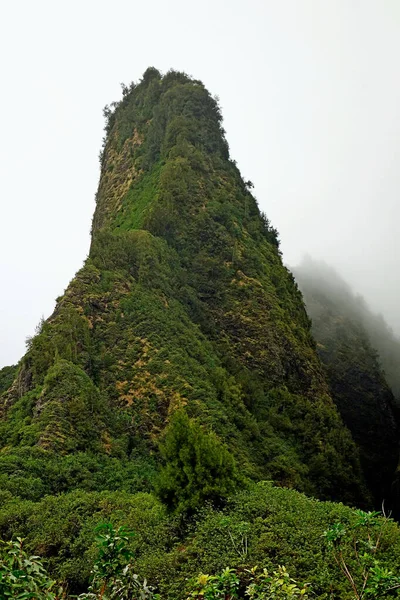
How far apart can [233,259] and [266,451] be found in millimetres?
16716

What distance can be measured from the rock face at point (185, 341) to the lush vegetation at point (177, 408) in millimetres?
129

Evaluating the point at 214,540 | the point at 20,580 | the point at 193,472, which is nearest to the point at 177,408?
the point at 193,472

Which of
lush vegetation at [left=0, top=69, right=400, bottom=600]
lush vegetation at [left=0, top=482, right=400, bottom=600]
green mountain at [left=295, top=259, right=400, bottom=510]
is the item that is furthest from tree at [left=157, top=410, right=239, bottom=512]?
green mountain at [left=295, top=259, right=400, bottom=510]

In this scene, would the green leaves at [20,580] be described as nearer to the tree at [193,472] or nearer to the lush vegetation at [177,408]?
the lush vegetation at [177,408]

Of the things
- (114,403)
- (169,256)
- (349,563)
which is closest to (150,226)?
(169,256)

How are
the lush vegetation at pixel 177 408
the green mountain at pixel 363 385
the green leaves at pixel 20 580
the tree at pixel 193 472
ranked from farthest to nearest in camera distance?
the green mountain at pixel 363 385 → the tree at pixel 193 472 → the lush vegetation at pixel 177 408 → the green leaves at pixel 20 580

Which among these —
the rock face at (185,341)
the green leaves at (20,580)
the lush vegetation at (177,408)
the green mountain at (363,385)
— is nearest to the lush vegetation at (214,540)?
the lush vegetation at (177,408)

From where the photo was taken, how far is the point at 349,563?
9461mm

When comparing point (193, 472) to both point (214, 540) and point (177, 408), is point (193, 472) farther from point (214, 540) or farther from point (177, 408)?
point (177, 408)

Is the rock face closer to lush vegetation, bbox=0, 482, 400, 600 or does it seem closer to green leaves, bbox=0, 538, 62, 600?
lush vegetation, bbox=0, 482, 400, 600

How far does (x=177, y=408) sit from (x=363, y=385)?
37.2 m

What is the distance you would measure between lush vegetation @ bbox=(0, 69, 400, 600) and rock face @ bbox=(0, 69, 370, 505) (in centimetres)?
13

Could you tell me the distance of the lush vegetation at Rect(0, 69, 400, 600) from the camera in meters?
10.6

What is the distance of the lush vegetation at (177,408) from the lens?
10.6 metres
